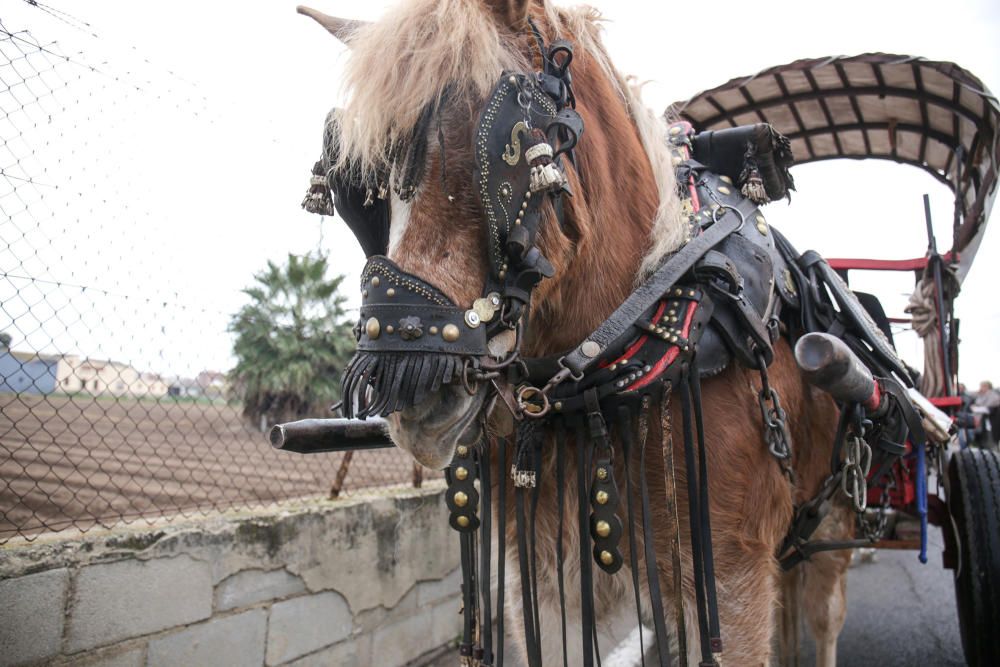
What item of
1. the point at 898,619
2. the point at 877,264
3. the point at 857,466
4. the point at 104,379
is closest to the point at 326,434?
the point at 104,379

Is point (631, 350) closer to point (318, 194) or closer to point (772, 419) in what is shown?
point (772, 419)

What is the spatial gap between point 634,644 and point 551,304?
303 cm

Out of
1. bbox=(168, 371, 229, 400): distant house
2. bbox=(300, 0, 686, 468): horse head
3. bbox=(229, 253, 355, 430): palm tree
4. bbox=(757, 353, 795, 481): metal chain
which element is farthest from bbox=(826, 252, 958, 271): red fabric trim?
bbox=(229, 253, 355, 430): palm tree

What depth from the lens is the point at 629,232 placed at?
1684 mm

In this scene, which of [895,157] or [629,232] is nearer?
[629,232]

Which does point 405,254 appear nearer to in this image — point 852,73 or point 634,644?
point 852,73

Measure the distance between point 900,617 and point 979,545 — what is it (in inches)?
100

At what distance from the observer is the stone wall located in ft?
6.51

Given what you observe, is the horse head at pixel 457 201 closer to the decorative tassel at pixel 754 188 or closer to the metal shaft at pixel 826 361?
the metal shaft at pixel 826 361

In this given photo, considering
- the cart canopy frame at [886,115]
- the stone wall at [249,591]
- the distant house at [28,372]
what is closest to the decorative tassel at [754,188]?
the cart canopy frame at [886,115]

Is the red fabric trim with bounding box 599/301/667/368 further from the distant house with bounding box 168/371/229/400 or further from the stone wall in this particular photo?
the distant house with bounding box 168/371/229/400

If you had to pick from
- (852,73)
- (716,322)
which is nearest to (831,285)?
(716,322)

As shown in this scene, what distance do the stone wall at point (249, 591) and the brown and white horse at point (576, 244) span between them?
4.38ft

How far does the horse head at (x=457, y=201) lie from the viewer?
119 cm
